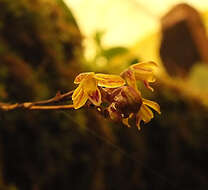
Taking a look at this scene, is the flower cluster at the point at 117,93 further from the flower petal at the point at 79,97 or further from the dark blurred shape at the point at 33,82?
the dark blurred shape at the point at 33,82

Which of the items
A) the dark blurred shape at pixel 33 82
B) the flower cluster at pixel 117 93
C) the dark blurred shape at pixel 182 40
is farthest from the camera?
the dark blurred shape at pixel 182 40

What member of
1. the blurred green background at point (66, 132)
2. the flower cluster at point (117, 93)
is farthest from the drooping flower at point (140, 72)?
the blurred green background at point (66, 132)

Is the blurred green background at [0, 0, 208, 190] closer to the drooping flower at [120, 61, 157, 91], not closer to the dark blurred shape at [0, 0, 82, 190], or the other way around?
the dark blurred shape at [0, 0, 82, 190]

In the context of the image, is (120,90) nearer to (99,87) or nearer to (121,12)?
(99,87)

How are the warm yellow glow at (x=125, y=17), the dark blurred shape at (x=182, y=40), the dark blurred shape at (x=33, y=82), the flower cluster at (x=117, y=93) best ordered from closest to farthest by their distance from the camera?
the flower cluster at (x=117, y=93)
the dark blurred shape at (x=33, y=82)
the dark blurred shape at (x=182, y=40)
the warm yellow glow at (x=125, y=17)

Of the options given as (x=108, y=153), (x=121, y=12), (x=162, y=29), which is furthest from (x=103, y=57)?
(x=121, y=12)

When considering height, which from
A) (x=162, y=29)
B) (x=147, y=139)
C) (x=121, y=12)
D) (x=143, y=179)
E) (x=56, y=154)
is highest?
(x=121, y=12)

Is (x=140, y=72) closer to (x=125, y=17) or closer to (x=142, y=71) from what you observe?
(x=142, y=71)

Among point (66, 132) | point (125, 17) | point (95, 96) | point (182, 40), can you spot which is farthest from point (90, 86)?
point (125, 17)
